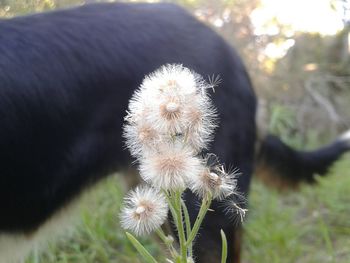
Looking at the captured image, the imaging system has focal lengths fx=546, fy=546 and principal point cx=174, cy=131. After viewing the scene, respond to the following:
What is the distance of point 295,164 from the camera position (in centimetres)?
309

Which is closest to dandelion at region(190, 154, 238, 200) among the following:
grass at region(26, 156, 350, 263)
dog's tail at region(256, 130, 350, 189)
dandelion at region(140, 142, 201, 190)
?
dandelion at region(140, 142, 201, 190)

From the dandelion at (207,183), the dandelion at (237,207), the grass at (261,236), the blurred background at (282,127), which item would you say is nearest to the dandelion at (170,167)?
the dandelion at (207,183)

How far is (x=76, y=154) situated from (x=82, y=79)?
0.30 m

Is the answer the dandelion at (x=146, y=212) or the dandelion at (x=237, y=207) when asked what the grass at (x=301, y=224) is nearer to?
the dandelion at (x=237, y=207)

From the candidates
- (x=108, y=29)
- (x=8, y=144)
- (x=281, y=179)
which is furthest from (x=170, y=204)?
(x=281, y=179)

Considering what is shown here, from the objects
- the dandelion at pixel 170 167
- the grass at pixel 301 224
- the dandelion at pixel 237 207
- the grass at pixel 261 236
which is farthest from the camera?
the grass at pixel 301 224

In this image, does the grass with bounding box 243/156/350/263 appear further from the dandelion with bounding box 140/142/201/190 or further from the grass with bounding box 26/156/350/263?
the dandelion with bounding box 140/142/201/190

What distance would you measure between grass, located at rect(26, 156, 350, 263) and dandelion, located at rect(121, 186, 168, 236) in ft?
7.19

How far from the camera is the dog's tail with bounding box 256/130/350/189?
297 centimetres

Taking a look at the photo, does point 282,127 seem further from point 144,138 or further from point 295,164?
point 144,138

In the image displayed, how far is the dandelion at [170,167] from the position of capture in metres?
0.58

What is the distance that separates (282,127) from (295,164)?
2.22 meters

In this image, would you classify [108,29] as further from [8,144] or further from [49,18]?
[8,144]

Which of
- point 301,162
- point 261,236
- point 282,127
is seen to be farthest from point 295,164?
point 282,127
